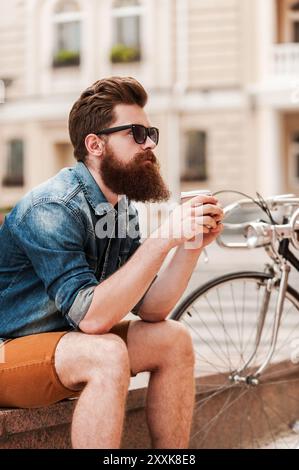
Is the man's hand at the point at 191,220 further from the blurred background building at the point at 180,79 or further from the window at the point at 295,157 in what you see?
the window at the point at 295,157

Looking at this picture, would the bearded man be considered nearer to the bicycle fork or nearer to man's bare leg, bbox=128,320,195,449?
man's bare leg, bbox=128,320,195,449

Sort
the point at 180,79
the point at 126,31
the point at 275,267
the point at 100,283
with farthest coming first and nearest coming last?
the point at 126,31
the point at 180,79
the point at 275,267
the point at 100,283

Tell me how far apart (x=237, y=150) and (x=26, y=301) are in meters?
13.4

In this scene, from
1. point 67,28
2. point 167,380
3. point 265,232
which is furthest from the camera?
point 67,28

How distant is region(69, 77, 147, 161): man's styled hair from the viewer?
6.43 feet

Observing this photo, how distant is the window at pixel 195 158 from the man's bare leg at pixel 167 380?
43.1ft

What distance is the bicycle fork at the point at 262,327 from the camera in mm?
2430

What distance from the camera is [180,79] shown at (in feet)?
50.5

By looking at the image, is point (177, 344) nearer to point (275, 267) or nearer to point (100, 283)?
point (100, 283)

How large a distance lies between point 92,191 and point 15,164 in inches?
569

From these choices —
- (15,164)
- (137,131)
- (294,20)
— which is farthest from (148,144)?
(15,164)

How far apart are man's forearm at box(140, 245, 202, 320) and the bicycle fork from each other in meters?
0.47

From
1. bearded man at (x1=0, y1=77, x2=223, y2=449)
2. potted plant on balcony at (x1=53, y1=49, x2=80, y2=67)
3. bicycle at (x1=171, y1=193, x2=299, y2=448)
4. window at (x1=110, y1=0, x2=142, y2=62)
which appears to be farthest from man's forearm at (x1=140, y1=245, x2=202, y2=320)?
potted plant on balcony at (x1=53, y1=49, x2=80, y2=67)
